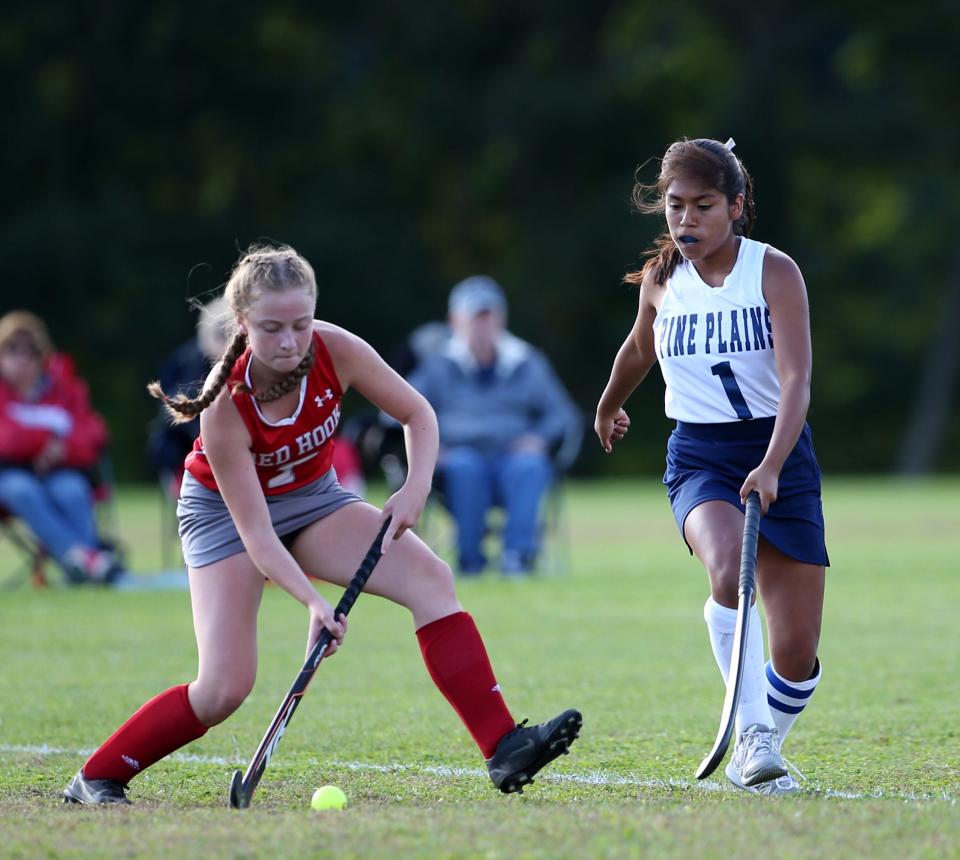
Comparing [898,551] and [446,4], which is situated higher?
[446,4]

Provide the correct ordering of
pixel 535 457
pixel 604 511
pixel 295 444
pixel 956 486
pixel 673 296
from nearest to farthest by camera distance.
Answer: pixel 295 444 < pixel 673 296 < pixel 535 457 < pixel 604 511 < pixel 956 486

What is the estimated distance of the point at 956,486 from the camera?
24797 mm

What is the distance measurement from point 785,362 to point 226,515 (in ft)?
4.92

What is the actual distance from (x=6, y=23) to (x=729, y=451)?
85.7ft

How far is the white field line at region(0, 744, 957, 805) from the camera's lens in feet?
13.3

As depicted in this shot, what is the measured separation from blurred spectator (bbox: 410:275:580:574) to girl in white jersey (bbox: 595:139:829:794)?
6.22m

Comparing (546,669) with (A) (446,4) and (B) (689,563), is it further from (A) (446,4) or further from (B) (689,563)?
(A) (446,4)

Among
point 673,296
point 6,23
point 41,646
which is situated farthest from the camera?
point 6,23

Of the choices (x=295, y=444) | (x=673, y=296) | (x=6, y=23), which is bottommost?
(x=295, y=444)

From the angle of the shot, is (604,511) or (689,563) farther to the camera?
(604,511)

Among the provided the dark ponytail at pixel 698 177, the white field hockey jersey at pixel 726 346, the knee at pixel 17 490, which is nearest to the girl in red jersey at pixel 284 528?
the white field hockey jersey at pixel 726 346

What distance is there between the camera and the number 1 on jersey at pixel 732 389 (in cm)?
442

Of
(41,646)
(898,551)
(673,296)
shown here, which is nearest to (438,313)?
(898,551)

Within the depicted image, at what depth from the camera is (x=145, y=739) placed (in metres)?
4.23
